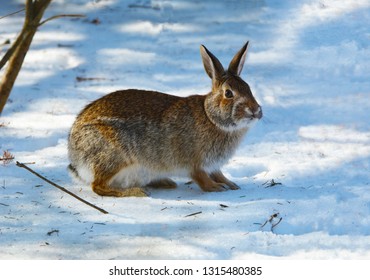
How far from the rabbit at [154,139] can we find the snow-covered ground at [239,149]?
179mm

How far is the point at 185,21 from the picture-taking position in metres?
9.86

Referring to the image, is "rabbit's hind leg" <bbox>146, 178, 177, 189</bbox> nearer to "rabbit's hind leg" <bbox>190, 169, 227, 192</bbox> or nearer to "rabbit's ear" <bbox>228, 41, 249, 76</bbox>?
"rabbit's hind leg" <bbox>190, 169, 227, 192</bbox>

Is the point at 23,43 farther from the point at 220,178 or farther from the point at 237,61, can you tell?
the point at 220,178

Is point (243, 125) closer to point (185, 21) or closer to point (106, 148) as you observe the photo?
point (106, 148)

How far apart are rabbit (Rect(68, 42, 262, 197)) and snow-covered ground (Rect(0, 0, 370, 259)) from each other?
7.0 inches

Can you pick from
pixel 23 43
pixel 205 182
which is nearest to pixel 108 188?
pixel 205 182

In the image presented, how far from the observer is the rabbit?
230 inches

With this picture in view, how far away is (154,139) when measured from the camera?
596 centimetres

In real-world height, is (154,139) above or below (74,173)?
above

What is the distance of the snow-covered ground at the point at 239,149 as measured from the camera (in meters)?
4.76

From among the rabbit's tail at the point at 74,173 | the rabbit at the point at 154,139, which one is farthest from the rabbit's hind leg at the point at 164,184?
the rabbit's tail at the point at 74,173

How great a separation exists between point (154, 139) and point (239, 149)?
1171 millimetres

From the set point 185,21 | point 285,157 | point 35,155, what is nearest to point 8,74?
point 35,155

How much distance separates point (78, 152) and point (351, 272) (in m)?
2.52
